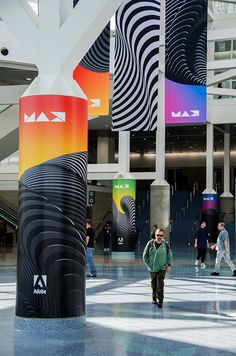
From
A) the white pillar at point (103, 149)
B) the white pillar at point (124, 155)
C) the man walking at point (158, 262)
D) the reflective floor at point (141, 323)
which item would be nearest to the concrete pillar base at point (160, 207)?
the white pillar at point (124, 155)

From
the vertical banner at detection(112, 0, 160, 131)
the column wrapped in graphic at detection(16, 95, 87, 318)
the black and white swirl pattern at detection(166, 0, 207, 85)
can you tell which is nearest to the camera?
the column wrapped in graphic at detection(16, 95, 87, 318)

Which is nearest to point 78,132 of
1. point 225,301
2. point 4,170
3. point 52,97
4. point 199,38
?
point 52,97

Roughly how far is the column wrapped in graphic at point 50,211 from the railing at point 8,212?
1039 inches

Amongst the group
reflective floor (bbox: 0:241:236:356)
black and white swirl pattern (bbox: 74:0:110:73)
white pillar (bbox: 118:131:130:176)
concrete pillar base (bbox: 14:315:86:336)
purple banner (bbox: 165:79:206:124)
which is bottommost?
reflective floor (bbox: 0:241:236:356)

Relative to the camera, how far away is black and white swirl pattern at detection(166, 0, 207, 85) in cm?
2028

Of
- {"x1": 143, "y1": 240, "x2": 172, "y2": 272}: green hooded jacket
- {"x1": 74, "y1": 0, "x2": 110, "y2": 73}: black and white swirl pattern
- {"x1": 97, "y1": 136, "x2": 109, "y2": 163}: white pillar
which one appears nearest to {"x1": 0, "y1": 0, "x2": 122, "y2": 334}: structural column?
{"x1": 143, "y1": 240, "x2": 172, "y2": 272}: green hooded jacket

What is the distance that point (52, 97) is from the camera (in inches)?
330

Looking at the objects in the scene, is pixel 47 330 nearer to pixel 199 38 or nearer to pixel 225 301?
pixel 225 301

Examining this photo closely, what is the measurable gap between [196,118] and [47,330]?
1543cm

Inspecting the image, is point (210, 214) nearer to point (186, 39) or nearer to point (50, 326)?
point (186, 39)

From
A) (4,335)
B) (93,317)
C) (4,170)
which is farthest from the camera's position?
(4,170)

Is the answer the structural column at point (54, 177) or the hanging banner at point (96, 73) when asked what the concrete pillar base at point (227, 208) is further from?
the structural column at point (54, 177)

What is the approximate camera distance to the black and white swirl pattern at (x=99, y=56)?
65.9 feet

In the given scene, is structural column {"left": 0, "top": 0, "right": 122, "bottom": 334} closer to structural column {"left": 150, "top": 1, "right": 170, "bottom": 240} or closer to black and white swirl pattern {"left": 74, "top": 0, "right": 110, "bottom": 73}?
black and white swirl pattern {"left": 74, "top": 0, "right": 110, "bottom": 73}
